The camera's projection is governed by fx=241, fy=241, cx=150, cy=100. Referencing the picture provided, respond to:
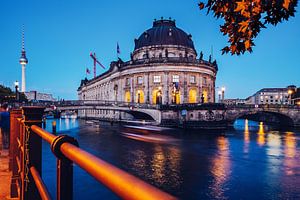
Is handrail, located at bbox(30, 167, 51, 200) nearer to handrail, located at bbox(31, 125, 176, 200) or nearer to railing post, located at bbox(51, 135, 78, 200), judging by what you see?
railing post, located at bbox(51, 135, 78, 200)

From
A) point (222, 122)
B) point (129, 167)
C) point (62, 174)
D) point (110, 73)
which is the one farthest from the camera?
point (110, 73)

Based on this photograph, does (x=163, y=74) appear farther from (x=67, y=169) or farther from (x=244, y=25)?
(x=67, y=169)

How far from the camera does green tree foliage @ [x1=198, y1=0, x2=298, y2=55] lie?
3352 millimetres

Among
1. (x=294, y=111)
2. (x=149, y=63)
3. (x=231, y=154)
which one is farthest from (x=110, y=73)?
(x=231, y=154)

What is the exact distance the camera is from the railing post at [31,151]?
311cm

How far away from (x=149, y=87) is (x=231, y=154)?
38009 millimetres

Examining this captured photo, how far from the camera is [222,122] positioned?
46500mm

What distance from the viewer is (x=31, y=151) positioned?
10.2ft

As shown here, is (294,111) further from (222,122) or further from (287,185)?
(287,185)

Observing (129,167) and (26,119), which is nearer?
(26,119)

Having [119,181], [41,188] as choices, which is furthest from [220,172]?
[119,181]

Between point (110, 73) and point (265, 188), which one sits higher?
point (110, 73)

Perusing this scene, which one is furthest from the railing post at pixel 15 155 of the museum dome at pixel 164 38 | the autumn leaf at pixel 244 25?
the museum dome at pixel 164 38

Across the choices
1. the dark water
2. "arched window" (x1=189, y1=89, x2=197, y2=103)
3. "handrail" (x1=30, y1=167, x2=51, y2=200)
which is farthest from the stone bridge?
"handrail" (x1=30, y1=167, x2=51, y2=200)
